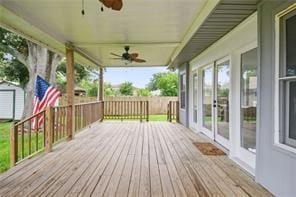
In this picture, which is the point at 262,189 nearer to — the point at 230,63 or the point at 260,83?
the point at 260,83

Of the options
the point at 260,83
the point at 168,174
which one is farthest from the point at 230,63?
the point at 168,174

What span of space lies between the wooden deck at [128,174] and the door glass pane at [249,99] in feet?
1.69

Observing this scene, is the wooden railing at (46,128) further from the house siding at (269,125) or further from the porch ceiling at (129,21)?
the house siding at (269,125)

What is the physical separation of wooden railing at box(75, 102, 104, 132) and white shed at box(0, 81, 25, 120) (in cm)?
842

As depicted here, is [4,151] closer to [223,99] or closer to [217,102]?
[217,102]

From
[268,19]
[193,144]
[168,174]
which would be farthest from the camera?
[193,144]

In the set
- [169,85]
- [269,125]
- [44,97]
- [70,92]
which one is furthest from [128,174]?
[169,85]

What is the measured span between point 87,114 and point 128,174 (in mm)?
6743

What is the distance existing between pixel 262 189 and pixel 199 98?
561cm

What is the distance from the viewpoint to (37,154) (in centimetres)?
612

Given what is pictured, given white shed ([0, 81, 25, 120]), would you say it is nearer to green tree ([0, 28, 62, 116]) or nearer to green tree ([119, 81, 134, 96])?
green tree ([0, 28, 62, 116])

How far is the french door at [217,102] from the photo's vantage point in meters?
6.50

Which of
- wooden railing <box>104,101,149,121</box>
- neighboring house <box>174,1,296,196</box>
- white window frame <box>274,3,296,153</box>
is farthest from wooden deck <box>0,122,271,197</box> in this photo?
wooden railing <box>104,101,149,121</box>

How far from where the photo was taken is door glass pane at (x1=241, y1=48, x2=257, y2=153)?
15.9 ft
